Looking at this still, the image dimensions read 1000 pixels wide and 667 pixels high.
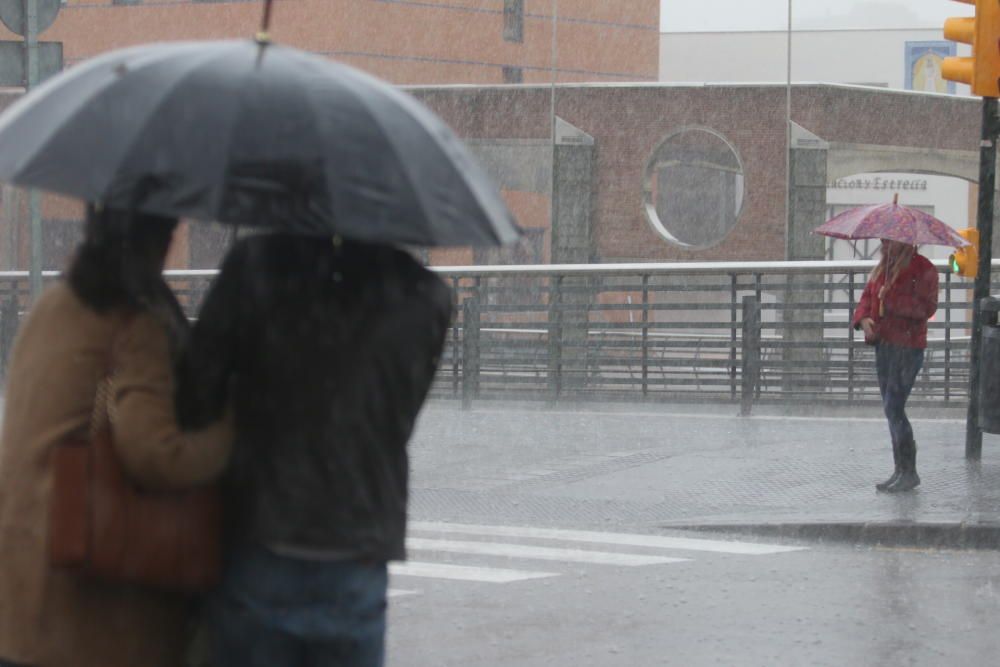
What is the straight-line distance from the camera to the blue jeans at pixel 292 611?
2.91 metres

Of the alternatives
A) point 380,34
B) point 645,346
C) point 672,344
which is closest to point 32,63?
point 645,346

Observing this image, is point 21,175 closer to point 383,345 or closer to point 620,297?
point 383,345

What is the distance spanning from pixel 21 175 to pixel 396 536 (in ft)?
2.94

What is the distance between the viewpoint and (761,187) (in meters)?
41.7

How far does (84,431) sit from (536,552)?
628cm

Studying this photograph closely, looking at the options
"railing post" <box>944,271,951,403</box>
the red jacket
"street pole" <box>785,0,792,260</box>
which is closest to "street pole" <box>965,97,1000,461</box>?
the red jacket

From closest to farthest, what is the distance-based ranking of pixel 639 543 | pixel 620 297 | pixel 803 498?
pixel 639 543
pixel 803 498
pixel 620 297

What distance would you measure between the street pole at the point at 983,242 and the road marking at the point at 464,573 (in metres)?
4.30

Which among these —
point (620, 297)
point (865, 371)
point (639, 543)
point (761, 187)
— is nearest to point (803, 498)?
point (639, 543)

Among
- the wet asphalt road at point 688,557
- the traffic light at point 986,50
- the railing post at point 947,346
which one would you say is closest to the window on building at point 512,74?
the railing post at point 947,346

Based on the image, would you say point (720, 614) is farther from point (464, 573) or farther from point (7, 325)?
point (7, 325)

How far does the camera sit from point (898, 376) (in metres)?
10.5

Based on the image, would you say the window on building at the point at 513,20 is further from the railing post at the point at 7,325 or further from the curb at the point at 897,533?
the curb at the point at 897,533

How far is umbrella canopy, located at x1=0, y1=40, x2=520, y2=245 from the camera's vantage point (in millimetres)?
2896
